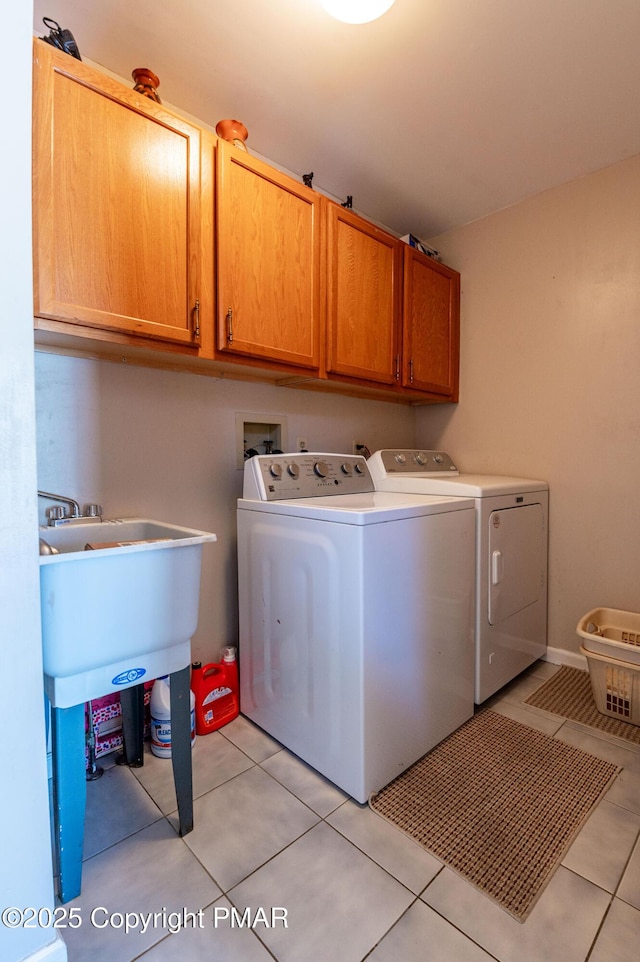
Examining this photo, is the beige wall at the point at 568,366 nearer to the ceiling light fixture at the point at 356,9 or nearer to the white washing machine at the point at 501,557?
the white washing machine at the point at 501,557

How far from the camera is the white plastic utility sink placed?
0.96m

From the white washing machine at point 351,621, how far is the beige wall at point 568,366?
859 millimetres

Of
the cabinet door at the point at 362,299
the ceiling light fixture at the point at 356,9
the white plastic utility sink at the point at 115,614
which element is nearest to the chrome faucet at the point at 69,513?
the white plastic utility sink at the point at 115,614

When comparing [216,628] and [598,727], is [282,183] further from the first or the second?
[598,727]

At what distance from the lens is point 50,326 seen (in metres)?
1.16

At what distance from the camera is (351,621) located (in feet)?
4.25

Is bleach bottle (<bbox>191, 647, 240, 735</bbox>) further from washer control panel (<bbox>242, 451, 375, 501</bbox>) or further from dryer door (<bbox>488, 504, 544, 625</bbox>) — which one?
dryer door (<bbox>488, 504, 544, 625</bbox>)

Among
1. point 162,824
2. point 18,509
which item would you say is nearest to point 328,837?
point 162,824

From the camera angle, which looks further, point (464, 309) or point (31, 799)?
point (464, 309)

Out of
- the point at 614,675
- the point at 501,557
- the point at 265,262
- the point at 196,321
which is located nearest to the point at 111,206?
the point at 196,321

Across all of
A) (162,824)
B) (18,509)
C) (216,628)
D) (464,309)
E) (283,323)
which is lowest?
(162,824)

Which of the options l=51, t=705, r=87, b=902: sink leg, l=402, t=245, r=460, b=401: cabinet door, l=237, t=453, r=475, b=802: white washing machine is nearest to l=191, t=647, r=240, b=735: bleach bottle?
l=237, t=453, r=475, b=802: white washing machine

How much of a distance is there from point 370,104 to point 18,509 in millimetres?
1864

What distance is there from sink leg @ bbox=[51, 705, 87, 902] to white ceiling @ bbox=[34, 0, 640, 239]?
→ 2.01 meters
